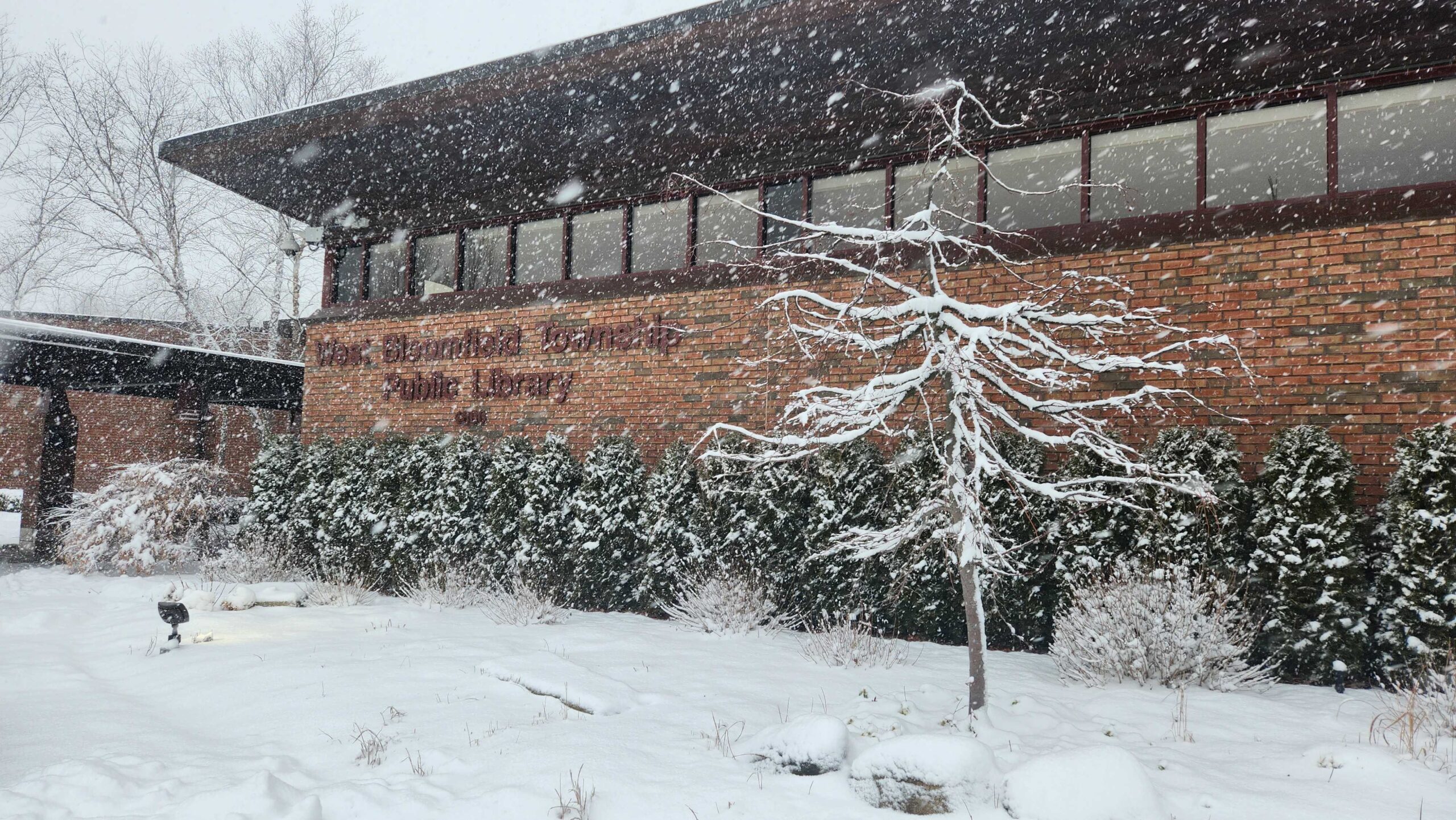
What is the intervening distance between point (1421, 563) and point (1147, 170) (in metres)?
4.09

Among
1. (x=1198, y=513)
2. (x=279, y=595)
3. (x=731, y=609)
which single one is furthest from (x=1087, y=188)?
(x=279, y=595)

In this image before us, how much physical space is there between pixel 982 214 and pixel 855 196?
57.3 inches

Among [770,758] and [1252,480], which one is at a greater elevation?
[1252,480]

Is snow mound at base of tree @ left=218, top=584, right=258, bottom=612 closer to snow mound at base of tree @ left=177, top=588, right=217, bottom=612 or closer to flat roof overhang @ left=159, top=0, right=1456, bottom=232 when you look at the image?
snow mound at base of tree @ left=177, top=588, right=217, bottom=612

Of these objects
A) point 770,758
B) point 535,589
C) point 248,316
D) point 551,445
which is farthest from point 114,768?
point 248,316

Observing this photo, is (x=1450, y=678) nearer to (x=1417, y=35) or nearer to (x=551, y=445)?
(x=1417, y=35)

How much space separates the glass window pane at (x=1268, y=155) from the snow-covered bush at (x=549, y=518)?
6899 millimetres

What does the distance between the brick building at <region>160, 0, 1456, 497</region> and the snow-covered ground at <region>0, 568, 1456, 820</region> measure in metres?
2.85

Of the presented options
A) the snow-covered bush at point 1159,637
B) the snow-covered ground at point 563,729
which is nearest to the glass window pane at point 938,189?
the snow-covered bush at point 1159,637

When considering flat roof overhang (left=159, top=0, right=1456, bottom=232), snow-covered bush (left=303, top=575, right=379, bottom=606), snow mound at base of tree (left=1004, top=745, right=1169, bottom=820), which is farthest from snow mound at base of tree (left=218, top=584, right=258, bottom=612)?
snow mound at base of tree (left=1004, top=745, right=1169, bottom=820)

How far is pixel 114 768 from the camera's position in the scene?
4348 mm

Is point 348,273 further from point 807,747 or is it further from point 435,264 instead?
point 807,747

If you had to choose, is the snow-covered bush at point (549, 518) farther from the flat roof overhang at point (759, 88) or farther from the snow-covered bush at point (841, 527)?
the flat roof overhang at point (759, 88)

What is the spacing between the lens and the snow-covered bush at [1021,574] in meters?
6.94
